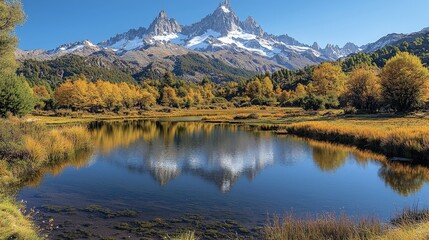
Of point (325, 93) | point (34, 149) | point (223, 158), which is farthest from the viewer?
point (325, 93)

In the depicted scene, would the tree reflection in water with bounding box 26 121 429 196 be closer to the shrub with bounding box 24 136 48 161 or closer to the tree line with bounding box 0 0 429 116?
the shrub with bounding box 24 136 48 161

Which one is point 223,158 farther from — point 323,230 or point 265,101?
point 265,101

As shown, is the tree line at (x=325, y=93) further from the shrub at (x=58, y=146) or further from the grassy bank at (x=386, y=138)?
the shrub at (x=58, y=146)

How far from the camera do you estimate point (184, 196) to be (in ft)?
78.1

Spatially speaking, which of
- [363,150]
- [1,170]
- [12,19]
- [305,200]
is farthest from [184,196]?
[12,19]

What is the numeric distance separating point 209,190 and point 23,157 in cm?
1639

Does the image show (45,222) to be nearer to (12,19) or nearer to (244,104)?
(12,19)

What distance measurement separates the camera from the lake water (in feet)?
60.7

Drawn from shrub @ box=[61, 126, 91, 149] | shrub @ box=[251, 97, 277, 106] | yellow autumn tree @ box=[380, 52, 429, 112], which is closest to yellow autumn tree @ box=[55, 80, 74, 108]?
shrub @ box=[251, 97, 277, 106]

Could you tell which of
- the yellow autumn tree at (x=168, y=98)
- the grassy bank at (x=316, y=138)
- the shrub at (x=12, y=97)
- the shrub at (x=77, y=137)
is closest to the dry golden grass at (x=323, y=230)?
the grassy bank at (x=316, y=138)

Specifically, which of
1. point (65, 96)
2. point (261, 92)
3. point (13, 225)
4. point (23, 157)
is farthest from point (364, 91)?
point (261, 92)

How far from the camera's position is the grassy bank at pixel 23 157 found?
14.7m

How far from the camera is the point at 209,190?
2552 centimetres

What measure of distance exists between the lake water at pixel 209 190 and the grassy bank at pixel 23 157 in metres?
1.26
